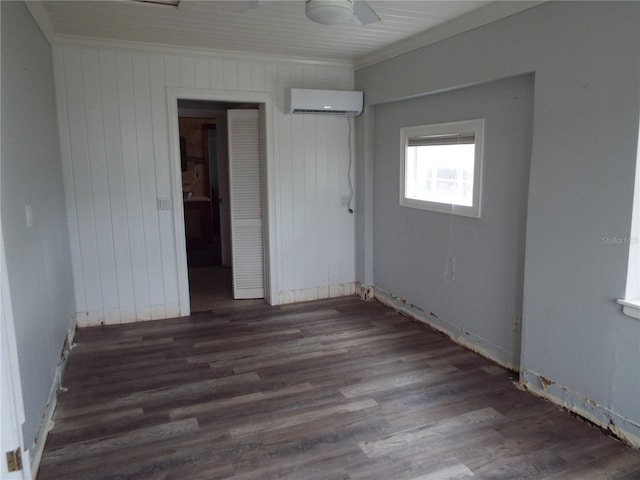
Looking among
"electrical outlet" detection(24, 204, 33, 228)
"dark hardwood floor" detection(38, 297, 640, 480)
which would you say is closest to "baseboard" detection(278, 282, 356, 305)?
"dark hardwood floor" detection(38, 297, 640, 480)

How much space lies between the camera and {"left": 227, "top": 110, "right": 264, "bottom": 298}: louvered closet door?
4691 millimetres

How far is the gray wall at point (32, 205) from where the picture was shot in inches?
85.8

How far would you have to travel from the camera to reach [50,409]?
2.68 metres

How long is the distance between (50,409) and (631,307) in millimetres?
3140

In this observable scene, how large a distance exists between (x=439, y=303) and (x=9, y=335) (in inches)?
120

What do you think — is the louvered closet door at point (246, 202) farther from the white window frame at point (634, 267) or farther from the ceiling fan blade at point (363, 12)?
the white window frame at point (634, 267)

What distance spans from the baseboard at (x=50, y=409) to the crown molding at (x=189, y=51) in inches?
88.2

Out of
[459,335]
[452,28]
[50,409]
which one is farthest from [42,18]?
[459,335]

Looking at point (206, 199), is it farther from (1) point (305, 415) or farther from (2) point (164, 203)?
(1) point (305, 415)

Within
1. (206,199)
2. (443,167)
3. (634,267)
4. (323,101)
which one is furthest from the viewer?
(206,199)

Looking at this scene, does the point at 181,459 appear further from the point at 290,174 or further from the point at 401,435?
the point at 290,174

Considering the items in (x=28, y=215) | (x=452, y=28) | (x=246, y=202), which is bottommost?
(x=246, y=202)

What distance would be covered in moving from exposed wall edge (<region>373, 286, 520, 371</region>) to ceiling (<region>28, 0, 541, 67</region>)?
222 centimetres

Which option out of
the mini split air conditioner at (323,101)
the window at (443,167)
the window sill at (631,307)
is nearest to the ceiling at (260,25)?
the mini split air conditioner at (323,101)
